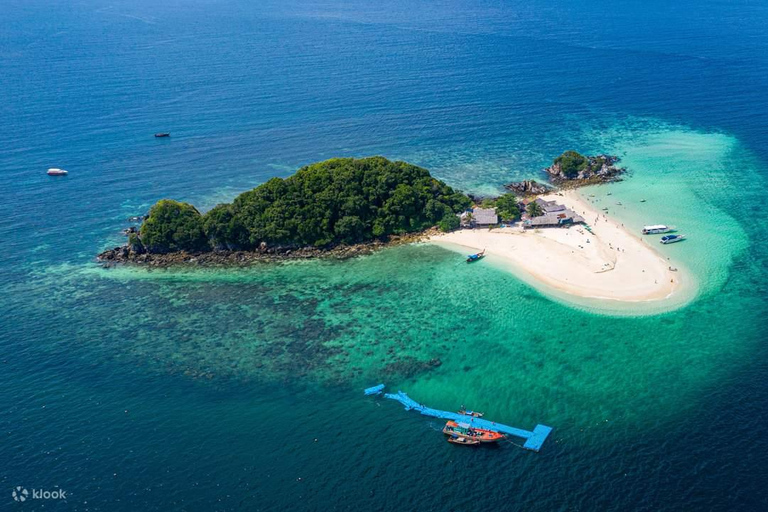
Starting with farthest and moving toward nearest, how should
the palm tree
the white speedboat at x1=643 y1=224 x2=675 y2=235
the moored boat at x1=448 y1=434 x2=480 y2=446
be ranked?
1. the palm tree
2. the white speedboat at x1=643 y1=224 x2=675 y2=235
3. the moored boat at x1=448 y1=434 x2=480 y2=446

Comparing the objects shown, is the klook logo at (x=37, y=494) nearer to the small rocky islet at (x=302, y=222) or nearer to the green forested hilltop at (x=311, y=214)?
the small rocky islet at (x=302, y=222)

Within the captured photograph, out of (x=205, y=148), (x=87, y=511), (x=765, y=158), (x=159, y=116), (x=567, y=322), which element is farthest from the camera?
(x=159, y=116)

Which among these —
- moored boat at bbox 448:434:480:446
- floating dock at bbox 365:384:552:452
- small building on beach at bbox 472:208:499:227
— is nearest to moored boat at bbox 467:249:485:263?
small building on beach at bbox 472:208:499:227

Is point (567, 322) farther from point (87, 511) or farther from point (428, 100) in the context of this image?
point (428, 100)

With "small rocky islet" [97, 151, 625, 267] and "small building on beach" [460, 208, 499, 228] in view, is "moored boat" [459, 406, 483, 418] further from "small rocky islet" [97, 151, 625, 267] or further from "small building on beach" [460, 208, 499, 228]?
"small building on beach" [460, 208, 499, 228]

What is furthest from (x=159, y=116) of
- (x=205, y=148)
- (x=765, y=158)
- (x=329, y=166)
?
(x=765, y=158)

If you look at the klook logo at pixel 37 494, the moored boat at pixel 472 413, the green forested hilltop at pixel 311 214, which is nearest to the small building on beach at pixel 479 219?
the green forested hilltop at pixel 311 214

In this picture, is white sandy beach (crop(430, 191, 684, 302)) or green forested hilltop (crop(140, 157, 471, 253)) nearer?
white sandy beach (crop(430, 191, 684, 302))

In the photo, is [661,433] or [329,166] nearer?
[661,433]
